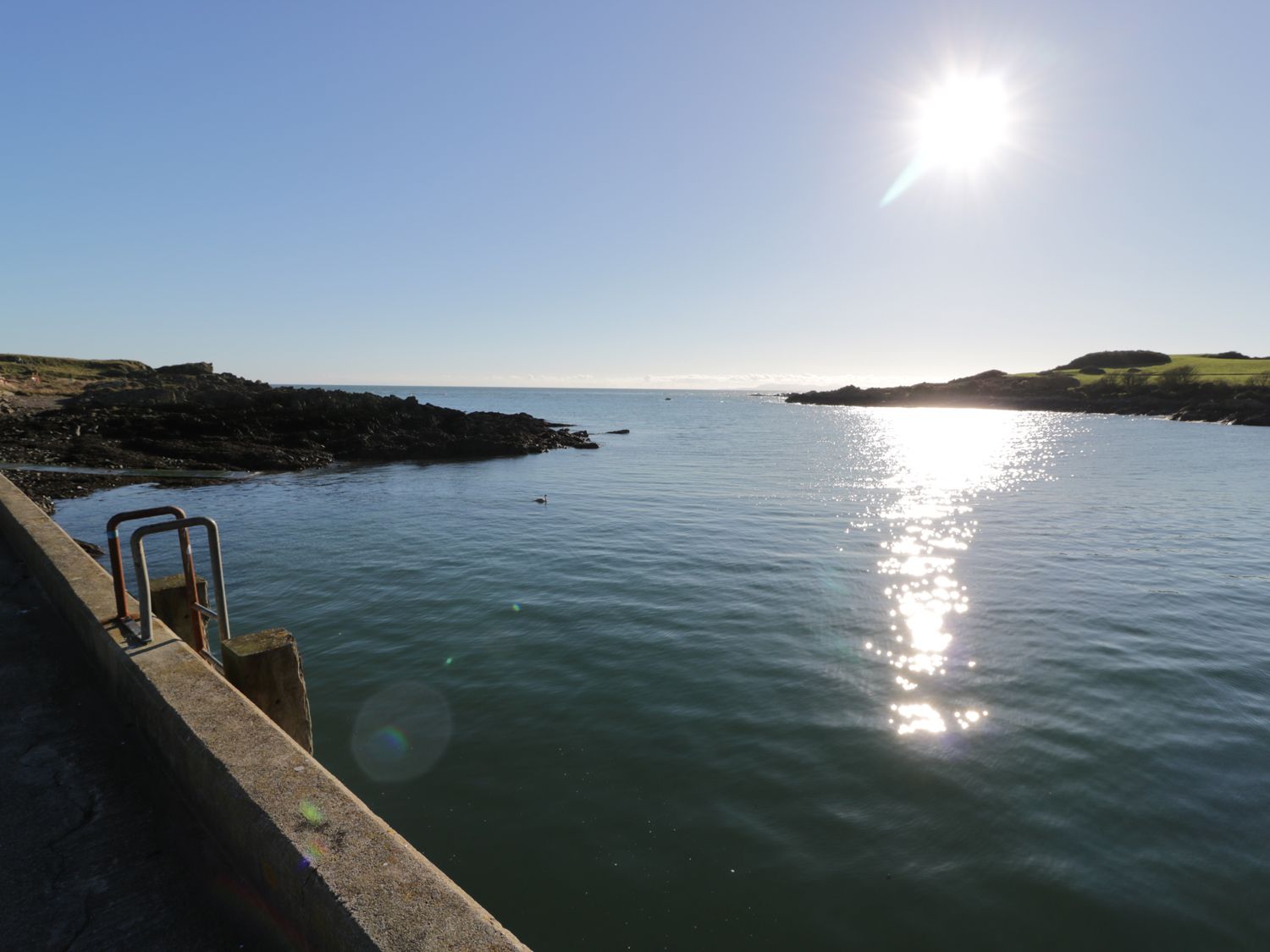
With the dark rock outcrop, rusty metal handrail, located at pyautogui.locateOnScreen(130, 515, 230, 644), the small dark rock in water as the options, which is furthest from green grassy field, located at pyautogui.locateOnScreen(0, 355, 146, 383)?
rusty metal handrail, located at pyautogui.locateOnScreen(130, 515, 230, 644)

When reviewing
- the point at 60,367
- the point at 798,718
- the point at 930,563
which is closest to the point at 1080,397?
the point at 930,563

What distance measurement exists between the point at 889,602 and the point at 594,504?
13.5 meters

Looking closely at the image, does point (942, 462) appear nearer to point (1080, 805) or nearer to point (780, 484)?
point (780, 484)

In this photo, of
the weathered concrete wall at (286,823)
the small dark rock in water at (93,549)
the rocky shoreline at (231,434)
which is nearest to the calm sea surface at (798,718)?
the weathered concrete wall at (286,823)

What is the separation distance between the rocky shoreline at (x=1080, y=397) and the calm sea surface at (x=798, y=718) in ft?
275

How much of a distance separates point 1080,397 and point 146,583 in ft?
444

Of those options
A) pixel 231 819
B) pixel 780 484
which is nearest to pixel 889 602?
pixel 231 819

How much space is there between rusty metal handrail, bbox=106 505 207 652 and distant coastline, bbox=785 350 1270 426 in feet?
339

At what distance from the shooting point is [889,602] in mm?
13688

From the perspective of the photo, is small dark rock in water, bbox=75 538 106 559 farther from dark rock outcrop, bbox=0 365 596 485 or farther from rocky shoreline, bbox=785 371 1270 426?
rocky shoreline, bbox=785 371 1270 426

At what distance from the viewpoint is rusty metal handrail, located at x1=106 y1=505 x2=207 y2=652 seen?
5.28 metres

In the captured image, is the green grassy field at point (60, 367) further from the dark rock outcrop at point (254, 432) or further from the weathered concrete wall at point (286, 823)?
the weathered concrete wall at point (286, 823)

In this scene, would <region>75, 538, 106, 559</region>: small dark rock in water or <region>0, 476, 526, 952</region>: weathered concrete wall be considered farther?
<region>75, 538, 106, 559</region>: small dark rock in water

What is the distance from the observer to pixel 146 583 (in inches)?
213
